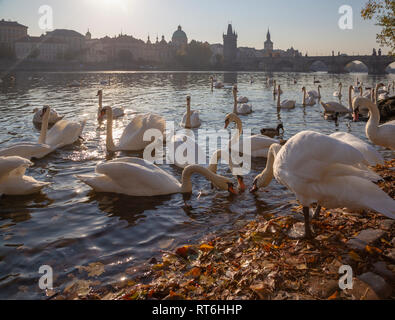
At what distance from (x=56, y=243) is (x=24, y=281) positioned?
817 mm

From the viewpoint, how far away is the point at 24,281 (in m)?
3.70

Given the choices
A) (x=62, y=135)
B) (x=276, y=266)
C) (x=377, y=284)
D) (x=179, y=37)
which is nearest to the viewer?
(x=377, y=284)

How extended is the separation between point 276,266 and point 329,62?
120558mm

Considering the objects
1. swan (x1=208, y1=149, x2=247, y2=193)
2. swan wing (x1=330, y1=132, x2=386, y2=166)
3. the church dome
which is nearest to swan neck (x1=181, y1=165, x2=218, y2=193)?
swan (x1=208, y1=149, x2=247, y2=193)

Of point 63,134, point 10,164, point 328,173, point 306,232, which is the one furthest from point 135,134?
point 328,173

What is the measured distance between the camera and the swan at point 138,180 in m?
5.71

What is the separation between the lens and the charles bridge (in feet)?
339

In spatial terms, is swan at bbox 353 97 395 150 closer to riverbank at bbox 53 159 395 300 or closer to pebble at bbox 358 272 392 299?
riverbank at bbox 53 159 395 300

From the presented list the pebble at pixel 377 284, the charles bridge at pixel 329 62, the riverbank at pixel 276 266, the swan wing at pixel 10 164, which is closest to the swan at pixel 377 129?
the riverbank at pixel 276 266

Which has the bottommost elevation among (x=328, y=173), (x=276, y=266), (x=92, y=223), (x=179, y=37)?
(x=92, y=223)

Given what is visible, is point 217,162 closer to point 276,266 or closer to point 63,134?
point 276,266

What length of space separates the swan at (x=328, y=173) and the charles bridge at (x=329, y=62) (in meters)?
102

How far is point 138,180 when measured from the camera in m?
5.77
